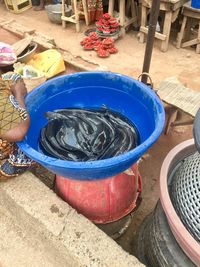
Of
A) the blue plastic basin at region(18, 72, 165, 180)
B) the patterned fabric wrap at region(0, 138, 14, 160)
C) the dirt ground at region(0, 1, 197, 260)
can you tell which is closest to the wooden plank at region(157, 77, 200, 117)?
the dirt ground at region(0, 1, 197, 260)

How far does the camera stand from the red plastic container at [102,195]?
2072 mm

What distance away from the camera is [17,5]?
6.91 m

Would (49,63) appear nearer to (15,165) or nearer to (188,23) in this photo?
(15,165)

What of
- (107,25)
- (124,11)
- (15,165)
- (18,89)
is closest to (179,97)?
(18,89)

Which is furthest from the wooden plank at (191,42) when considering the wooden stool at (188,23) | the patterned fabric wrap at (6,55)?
the patterned fabric wrap at (6,55)

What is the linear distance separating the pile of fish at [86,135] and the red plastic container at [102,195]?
7.5 inches

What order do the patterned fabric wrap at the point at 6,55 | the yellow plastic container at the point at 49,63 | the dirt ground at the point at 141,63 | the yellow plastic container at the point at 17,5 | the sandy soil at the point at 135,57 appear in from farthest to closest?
the yellow plastic container at the point at 17,5 → the sandy soil at the point at 135,57 → the yellow plastic container at the point at 49,63 → the patterned fabric wrap at the point at 6,55 → the dirt ground at the point at 141,63

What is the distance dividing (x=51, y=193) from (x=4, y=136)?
22.5 inches

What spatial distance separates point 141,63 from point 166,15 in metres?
0.90

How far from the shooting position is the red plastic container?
2072mm

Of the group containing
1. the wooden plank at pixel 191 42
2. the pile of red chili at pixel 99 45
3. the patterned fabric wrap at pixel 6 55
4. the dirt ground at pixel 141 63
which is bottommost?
the dirt ground at pixel 141 63

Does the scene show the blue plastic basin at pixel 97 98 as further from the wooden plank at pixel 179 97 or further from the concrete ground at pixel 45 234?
the wooden plank at pixel 179 97

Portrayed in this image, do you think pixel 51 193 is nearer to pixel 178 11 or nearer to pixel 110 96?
pixel 110 96

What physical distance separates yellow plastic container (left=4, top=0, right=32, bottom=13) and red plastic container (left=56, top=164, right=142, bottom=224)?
19.3 feet
